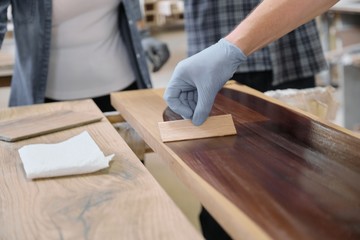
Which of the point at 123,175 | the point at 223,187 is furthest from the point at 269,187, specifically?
the point at 123,175

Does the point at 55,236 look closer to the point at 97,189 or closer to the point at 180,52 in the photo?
the point at 97,189

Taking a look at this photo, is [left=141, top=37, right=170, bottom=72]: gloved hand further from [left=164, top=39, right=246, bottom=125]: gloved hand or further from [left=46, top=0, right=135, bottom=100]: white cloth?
[left=164, top=39, right=246, bottom=125]: gloved hand

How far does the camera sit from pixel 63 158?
2.97 feet

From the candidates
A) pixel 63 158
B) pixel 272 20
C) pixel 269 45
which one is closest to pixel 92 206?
pixel 63 158

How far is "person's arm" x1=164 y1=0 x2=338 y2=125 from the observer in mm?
1007

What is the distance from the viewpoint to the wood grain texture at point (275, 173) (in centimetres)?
64

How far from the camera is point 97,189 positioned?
2.67 feet

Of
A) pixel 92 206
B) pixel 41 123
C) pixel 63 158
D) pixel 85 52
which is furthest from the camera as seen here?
pixel 85 52

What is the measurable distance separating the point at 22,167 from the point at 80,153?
0.11 meters

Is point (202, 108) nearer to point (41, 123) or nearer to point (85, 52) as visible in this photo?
point (41, 123)

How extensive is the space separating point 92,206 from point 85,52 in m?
0.98

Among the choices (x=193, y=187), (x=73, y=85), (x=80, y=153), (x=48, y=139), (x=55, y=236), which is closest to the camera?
(x=55, y=236)

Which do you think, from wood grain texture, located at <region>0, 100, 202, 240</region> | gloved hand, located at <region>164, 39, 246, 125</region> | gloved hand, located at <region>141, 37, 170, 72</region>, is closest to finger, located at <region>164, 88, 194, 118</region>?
gloved hand, located at <region>164, 39, 246, 125</region>

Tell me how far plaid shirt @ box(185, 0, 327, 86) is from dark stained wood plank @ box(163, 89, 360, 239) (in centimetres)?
61
